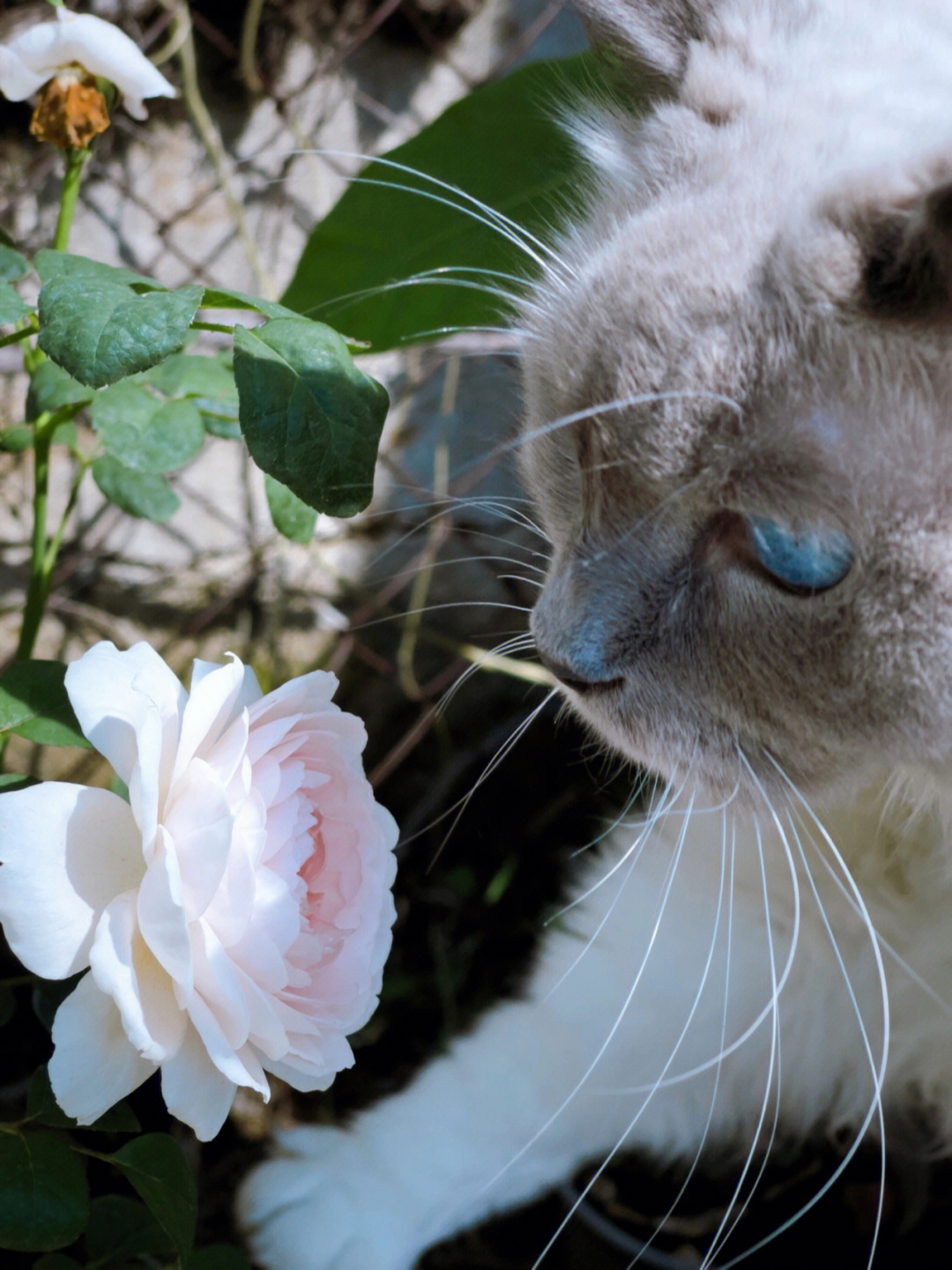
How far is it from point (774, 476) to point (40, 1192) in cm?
48

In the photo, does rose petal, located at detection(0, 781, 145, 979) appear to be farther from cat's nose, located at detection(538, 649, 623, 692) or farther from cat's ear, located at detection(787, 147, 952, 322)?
cat's ear, located at detection(787, 147, 952, 322)

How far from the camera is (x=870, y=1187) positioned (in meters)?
1.10

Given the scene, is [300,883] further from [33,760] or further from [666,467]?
[33,760]

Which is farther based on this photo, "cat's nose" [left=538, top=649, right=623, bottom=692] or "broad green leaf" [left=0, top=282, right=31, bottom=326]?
"cat's nose" [left=538, top=649, right=623, bottom=692]

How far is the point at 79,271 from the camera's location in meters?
0.56

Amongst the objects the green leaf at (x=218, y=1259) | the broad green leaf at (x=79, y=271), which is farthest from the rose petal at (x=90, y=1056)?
the broad green leaf at (x=79, y=271)

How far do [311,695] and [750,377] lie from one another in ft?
0.82

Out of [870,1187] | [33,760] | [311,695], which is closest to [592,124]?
[311,695]

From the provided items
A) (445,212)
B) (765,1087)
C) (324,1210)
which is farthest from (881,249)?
(324,1210)

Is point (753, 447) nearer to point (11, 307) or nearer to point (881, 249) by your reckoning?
point (881, 249)

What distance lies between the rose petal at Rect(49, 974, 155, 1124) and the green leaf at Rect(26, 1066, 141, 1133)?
0.25ft

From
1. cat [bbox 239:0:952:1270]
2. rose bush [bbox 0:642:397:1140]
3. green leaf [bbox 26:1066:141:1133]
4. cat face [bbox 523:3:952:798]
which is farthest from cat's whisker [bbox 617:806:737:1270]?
green leaf [bbox 26:1066:141:1133]

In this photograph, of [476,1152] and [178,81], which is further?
[178,81]

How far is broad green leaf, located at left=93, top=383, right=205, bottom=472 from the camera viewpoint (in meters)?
0.69
